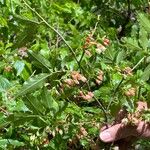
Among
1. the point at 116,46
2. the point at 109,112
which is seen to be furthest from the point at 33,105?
the point at 116,46

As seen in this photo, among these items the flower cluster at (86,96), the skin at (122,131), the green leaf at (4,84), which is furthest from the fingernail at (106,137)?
the green leaf at (4,84)

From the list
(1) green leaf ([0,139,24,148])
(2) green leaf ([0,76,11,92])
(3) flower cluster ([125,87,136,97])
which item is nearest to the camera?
(3) flower cluster ([125,87,136,97])

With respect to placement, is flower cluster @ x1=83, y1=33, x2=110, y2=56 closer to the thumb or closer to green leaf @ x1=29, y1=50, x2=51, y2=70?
green leaf @ x1=29, y1=50, x2=51, y2=70

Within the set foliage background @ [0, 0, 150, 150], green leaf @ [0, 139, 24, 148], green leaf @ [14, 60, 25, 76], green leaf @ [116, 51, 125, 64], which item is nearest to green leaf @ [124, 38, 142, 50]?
foliage background @ [0, 0, 150, 150]

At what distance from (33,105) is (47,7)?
1420 millimetres

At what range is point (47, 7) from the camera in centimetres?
270

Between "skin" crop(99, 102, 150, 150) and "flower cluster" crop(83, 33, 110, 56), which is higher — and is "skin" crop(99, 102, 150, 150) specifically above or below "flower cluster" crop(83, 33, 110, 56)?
below

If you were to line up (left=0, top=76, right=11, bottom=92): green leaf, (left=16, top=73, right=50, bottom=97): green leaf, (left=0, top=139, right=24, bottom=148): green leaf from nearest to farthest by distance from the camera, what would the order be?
(left=16, top=73, right=50, bottom=97): green leaf
(left=0, top=139, right=24, bottom=148): green leaf
(left=0, top=76, right=11, bottom=92): green leaf

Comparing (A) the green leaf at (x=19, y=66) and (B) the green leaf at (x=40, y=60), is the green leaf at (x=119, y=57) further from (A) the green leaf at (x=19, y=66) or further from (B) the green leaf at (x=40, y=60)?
(A) the green leaf at (x=19, y=66)

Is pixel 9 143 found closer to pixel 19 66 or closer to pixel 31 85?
pixel 31 85

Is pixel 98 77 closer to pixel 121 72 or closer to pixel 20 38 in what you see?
pixel 121 72

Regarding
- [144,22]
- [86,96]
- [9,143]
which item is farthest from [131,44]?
[9,143]

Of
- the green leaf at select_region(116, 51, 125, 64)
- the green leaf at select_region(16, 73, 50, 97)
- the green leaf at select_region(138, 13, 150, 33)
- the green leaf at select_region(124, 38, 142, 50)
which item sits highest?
the green leaf at select_region(138, 13, 150, 33)

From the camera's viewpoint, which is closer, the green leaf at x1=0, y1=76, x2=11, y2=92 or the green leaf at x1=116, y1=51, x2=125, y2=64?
the green leaf at x1=116, y1=51, x2=125, y2=64
